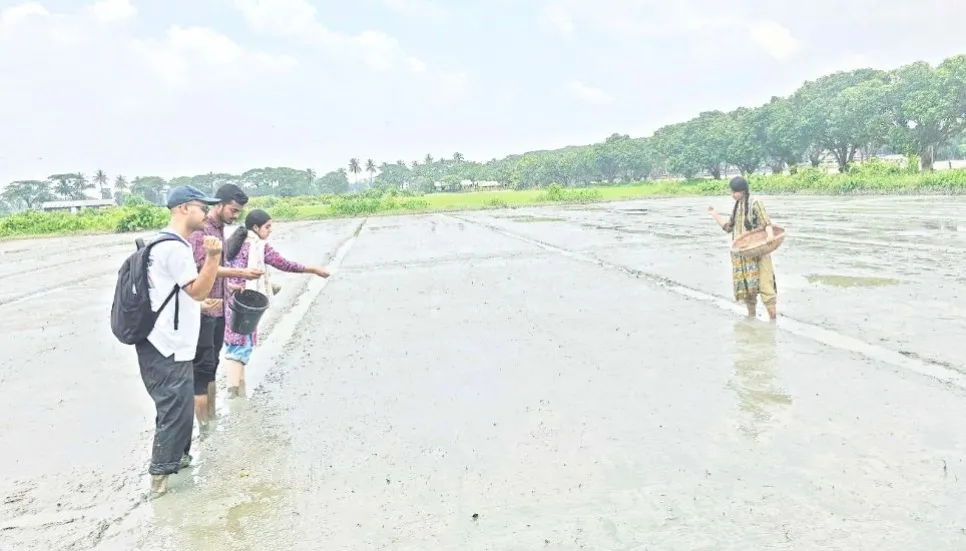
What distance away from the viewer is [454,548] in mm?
2982

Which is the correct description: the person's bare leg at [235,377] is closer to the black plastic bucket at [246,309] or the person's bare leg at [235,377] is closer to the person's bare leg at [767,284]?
the black plastic bucket at [246,309]

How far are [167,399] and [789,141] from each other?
64357mm

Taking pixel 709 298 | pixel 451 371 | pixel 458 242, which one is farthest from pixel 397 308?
pixel 458 242

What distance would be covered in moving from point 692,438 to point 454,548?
1868 millimetres

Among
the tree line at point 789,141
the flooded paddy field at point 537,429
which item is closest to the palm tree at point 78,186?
the tree line at point 789,141

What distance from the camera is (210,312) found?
468 centimetres

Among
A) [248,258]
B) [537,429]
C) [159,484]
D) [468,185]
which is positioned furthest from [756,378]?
[468,185]

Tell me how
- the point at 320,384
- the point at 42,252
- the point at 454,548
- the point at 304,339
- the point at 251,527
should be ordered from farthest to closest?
the point at 42,252
the point at 304,339
the point at 320,384
the point at 251,527
the point at 454,548

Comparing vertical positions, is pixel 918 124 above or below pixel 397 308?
above

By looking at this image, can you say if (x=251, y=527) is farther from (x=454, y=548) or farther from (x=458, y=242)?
(x=458, y=242)

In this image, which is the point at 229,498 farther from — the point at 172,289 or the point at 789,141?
the point at 789,141

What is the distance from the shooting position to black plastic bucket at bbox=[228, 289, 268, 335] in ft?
15.9

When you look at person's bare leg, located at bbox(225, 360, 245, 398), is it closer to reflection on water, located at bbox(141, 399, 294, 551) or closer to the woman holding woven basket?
reflection on water, located at bbox(141, 399, 294, 551)

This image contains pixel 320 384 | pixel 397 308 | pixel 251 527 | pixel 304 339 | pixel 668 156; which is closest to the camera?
pixel 251 527
